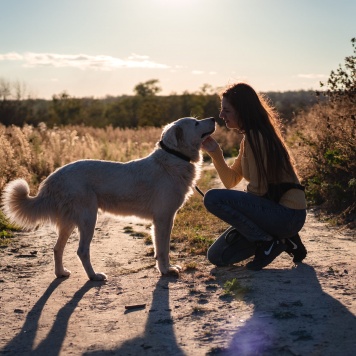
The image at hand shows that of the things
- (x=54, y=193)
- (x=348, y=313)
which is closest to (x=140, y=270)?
(x=54, y=193)

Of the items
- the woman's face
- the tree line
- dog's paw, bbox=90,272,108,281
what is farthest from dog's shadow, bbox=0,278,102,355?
the tree line

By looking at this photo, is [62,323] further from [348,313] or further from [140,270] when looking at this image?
[348,313]

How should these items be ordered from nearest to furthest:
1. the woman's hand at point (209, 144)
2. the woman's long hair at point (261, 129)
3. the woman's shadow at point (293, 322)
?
1. the woman's shadow at point (293, 322)
2. the woman's long hair at point (261, 129)
3. the woman's hand at point (209, 144)

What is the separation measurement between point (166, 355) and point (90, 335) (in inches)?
30.6

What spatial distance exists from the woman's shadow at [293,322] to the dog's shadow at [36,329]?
4.17 feet

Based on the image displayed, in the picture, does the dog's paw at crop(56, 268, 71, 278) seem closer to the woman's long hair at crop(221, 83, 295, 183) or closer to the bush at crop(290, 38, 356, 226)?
the woman's long hair at crop(221, 83, 295, 183)

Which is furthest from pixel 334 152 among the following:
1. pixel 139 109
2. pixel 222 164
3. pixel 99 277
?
pixel 139 109

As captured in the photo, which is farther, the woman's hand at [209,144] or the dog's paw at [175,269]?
the woman's hand at [209,144]

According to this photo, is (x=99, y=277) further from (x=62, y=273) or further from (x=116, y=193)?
(x=116, y=193)

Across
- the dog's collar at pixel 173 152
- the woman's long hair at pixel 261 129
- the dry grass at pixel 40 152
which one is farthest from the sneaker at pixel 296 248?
the dry grass at pixel 40 152

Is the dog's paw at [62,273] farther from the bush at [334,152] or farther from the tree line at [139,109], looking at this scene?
the tree line at [139,109]

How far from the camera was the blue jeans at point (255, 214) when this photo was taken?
5555 millimetres

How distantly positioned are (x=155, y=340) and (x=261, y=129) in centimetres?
250

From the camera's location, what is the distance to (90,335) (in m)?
4.18
